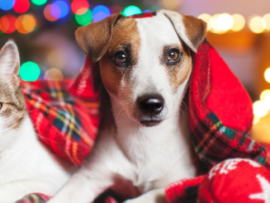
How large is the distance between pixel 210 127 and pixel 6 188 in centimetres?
83

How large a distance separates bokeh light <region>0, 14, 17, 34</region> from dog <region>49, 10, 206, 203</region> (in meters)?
1.78

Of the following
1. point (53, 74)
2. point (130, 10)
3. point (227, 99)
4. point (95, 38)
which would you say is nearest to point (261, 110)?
point (130, 10)

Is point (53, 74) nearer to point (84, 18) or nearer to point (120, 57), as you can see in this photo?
point (84, 18)

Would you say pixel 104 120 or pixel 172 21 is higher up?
pixel 172 21

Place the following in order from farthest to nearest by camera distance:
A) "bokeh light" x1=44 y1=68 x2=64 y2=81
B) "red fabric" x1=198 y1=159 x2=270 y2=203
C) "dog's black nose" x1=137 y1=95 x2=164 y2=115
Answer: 1. "bokeh light" x1=44 y1=68 x2=64 y2=81
2. "dog's black nose" x1=137 y1=95 x2=164 y2=115
3. "red fabric" x1=198 y1=159 x2=270 y2=203

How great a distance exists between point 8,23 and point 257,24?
8.52ft

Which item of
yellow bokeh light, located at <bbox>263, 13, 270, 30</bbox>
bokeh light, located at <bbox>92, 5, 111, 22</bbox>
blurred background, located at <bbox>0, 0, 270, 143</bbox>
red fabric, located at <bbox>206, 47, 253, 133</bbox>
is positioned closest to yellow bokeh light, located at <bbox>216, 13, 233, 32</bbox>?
blurred background, located at <bbox>0, 0, 270, 143</bbox>

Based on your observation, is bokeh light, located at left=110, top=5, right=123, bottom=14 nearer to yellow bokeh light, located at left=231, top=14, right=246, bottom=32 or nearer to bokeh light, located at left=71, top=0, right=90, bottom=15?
bokeh light, located at left=71, top=0, right=90, bottom=15

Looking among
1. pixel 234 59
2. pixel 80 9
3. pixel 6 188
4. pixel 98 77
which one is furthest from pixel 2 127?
pixel 234 59

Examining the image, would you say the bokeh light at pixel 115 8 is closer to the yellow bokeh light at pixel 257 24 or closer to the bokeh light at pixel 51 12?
the bokeh light at pixel 51 12

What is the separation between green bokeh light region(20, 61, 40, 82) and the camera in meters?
2.92

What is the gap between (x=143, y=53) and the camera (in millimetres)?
1042

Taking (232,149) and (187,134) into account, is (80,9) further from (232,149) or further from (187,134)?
(232,149)

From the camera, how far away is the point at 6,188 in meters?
1.01
